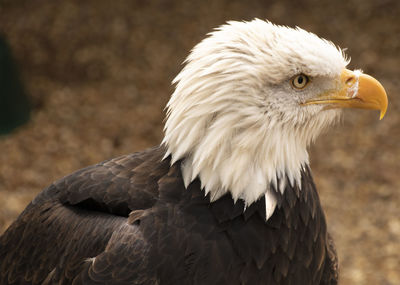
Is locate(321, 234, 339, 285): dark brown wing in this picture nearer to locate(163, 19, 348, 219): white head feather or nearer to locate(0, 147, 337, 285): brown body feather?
locate(0, 147, 337, 285): brown body feather

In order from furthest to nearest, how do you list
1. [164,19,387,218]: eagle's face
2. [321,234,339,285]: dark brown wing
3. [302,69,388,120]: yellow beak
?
[321,234,339,285]: dark brown wing
[302,69,388,120]: yellow beak
[164,19,387,218]: eagle's face

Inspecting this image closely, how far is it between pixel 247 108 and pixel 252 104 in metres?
0.03

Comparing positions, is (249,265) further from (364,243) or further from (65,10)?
(65,10)

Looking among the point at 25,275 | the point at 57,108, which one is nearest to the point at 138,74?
the point at 57,108

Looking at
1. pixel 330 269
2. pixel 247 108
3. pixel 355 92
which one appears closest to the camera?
pixel 247 108

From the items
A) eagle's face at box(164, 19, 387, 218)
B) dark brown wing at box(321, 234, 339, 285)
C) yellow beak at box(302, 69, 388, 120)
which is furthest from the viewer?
dark brown wing at box(321, 234, 339, 285)

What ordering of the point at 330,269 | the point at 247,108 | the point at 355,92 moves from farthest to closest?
the point at 330,269
the point at 355,92
the point at 247,108

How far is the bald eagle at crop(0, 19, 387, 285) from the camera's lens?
7.77ft

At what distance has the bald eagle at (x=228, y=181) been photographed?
2.37m

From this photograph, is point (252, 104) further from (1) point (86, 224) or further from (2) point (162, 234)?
(1) point (86, 224)

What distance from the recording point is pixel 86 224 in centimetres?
258

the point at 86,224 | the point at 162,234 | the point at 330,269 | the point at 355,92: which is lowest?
the point at 330,269

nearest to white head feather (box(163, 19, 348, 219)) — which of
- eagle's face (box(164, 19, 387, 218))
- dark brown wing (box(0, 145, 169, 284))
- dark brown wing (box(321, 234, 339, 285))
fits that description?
eagle's face (box(164, 19, 387, 218))

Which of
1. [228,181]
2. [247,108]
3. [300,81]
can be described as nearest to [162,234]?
[228,181]
